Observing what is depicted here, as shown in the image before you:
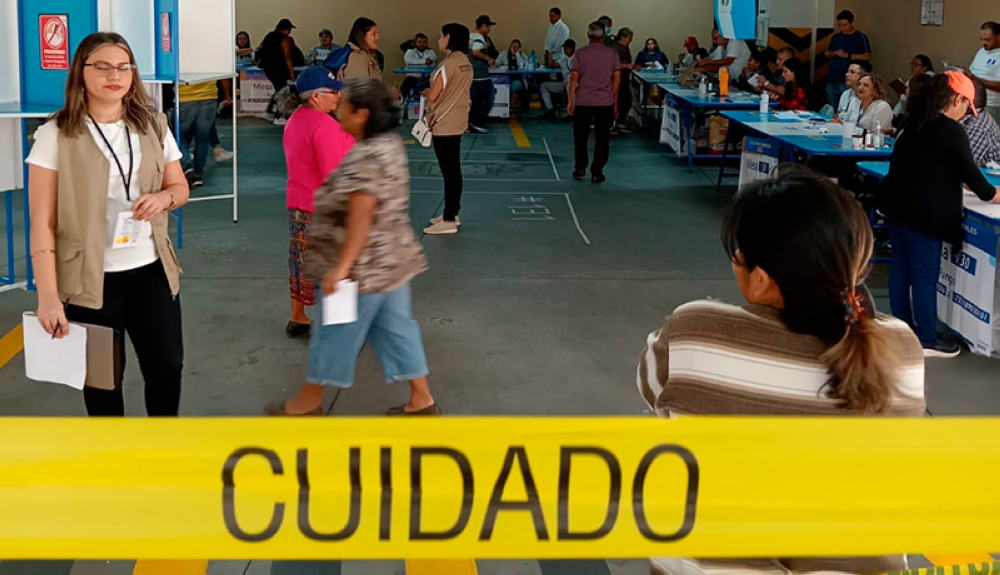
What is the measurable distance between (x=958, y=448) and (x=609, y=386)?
12.1 feet

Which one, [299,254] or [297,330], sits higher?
[299,254]

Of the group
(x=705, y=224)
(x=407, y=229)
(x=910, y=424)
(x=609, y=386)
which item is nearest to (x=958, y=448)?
(x=910, y=424)

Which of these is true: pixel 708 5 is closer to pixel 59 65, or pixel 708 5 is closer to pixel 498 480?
pixel 59 65

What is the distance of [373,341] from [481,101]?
41.2 feet

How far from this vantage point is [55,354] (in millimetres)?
3324

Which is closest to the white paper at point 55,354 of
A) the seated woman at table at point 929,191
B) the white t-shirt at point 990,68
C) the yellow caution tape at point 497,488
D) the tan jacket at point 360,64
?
the yellow caution tape at point 497,488

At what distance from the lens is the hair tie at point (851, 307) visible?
5.37 ft

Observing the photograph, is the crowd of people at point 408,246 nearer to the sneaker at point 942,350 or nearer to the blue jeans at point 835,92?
the sneaker at point 942,350

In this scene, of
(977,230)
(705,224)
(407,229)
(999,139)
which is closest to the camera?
(407,229)

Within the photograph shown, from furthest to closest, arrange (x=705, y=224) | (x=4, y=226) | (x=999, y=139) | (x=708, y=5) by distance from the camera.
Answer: (x=708, y=5) → (x=705, y=224) → (x=4, y=226) → (x=999, y=139)

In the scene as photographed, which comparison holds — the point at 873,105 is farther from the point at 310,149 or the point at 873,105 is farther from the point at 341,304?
the point at 341,304

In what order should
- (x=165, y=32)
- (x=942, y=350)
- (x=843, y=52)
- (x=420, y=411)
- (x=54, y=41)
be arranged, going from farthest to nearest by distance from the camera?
(x=843, y=52)
(x=165, y=32)
(x=54, y=41)
(x=942, y=350)
(x=420, y=411)

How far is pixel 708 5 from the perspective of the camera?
2116 centimetres

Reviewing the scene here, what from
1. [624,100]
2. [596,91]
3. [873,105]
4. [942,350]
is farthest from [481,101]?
[942,350]
